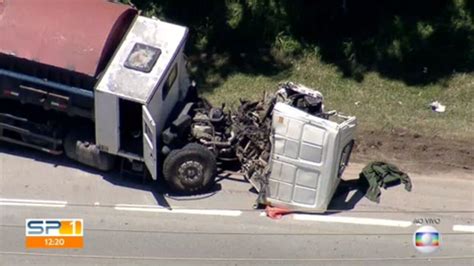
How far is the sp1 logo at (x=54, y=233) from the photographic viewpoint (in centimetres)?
1747

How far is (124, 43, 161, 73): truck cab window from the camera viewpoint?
18306 millimetres

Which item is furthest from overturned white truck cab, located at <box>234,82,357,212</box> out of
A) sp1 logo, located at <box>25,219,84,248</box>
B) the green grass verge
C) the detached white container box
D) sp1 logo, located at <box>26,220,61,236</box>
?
sp1 logo, located at <box>26,220,61,236</box>

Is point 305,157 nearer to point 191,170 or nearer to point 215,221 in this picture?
point 215,221

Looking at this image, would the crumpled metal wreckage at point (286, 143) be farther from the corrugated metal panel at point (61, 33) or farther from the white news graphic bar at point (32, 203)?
the white news graphic bar at point (32, 203)

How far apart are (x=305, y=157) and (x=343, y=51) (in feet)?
14.7

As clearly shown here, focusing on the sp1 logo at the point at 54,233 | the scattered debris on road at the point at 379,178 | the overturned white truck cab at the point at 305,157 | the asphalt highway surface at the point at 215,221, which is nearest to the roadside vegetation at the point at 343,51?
the scattered debris on road at the point at 379,178

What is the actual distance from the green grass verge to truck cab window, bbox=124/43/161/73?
2.64 metres

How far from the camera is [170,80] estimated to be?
61.5 feet

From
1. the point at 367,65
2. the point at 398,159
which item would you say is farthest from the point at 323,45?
the point at 398,159

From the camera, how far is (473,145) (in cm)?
2005

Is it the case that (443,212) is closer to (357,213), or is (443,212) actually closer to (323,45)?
(357,213)

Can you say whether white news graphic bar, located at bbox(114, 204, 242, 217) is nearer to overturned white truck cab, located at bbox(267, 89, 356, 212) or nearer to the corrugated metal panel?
overturned white truck cab, located at bbox(267, 89, 356, 212)

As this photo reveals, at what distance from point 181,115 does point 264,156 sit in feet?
4.57

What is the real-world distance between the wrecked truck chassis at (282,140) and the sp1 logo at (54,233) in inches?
71.4
